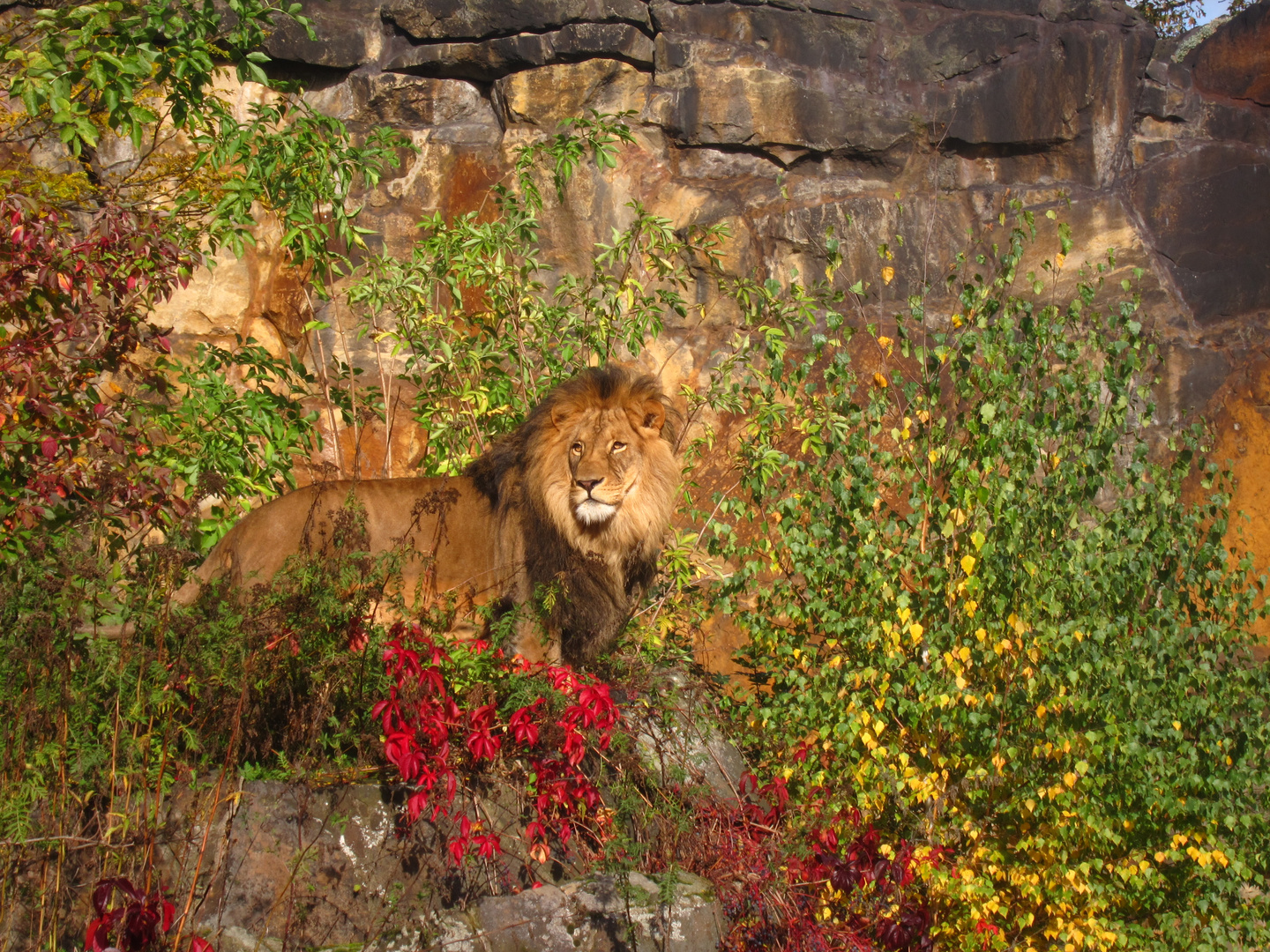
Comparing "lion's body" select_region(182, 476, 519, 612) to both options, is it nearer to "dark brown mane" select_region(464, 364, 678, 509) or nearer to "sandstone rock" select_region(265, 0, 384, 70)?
"dark brown mane" select_region(464, 364, 678, 509)

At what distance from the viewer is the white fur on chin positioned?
4546 millimetres

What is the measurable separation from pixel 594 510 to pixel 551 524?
24cm

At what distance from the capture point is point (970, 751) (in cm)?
399

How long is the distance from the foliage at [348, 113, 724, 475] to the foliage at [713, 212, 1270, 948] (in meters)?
1.41

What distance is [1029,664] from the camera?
3799 millimetres

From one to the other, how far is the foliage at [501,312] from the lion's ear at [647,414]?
696 mm

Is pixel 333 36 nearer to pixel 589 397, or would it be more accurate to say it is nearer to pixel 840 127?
pixel 840 127

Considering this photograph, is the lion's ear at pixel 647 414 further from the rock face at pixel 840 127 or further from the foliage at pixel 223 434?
the rock face at pixel 840 127

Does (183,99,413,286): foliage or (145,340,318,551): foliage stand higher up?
(183,99,413,286): foliage

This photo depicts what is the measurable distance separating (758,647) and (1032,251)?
15.9 feet

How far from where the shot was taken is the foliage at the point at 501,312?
17.4 feet

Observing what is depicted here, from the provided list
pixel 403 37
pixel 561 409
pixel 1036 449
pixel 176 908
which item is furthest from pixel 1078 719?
pixel 403 37

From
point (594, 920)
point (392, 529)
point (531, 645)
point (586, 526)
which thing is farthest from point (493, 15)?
point (594, 920)

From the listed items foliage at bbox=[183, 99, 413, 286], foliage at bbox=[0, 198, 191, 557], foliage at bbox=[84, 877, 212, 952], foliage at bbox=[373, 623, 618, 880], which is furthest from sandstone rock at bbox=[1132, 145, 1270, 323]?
foliage at bbox=[84, 877, 212, 952]
